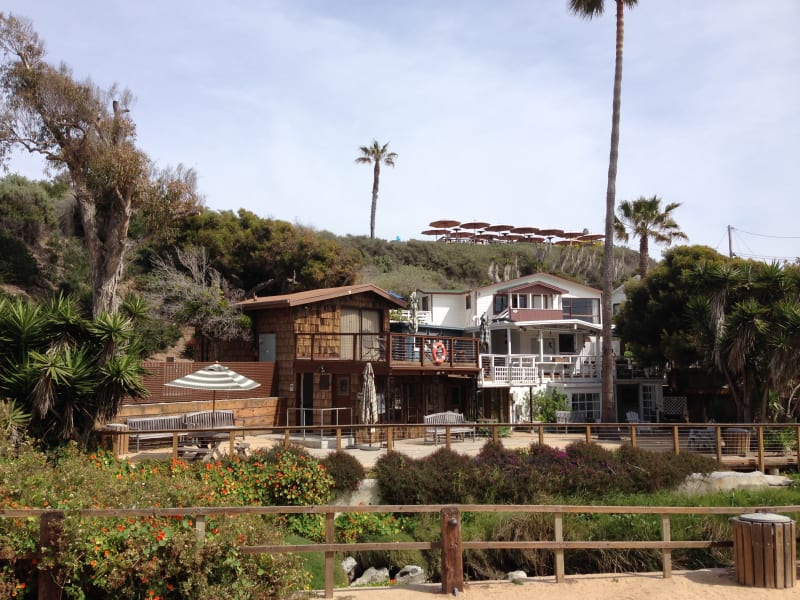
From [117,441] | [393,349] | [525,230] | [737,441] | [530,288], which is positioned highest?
[525,230]

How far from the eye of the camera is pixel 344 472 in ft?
49.9

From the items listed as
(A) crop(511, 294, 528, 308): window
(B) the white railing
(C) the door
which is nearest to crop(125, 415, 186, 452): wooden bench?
(C) the door

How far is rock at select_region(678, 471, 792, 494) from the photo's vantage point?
54.1 ft

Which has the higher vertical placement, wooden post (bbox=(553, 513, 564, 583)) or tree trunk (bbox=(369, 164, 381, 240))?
tree trunk (bbox=(369, 164, 381, 240))

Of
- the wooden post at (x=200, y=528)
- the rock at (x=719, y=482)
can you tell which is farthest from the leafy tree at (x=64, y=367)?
the rock at (x=719, y=482)

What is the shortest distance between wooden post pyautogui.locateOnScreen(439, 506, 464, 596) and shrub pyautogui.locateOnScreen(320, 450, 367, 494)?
6154 mm

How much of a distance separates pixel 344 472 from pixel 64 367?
19.2 ft

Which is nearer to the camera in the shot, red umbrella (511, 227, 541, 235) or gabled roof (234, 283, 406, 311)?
gabled roof (234, 283, 406, 311)

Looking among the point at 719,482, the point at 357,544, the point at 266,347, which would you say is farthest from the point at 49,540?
Answer: the point at 266,347

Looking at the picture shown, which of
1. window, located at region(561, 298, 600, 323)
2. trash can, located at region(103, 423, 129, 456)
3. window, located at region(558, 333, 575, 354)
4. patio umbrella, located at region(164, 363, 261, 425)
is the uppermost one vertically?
window, located at region(561, 298, 600, 323)

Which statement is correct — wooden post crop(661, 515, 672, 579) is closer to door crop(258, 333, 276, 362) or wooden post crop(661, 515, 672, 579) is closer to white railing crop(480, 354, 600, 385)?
white railing crop(480, 354, 600, 385)

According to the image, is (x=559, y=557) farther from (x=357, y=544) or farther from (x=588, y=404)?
(x=588, y=404)

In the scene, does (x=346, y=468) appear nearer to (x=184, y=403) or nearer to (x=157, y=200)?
(x=184, y=403)

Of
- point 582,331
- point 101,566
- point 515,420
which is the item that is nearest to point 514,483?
point 101,566
